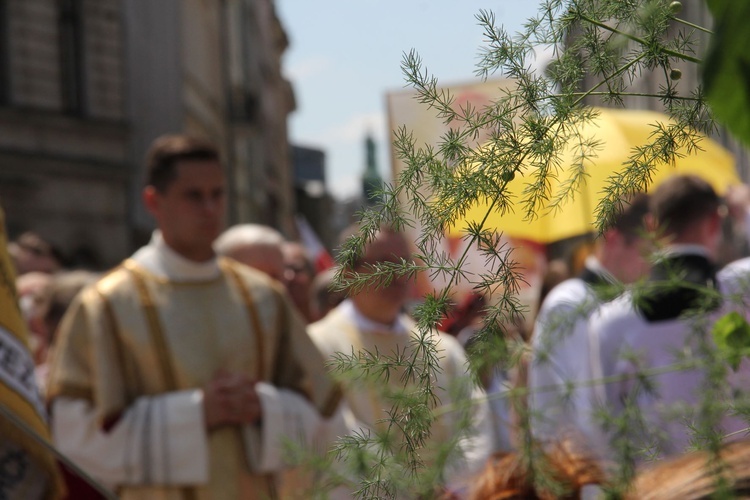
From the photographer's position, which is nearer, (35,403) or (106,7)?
(35,403)

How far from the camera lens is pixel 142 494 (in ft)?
13.5

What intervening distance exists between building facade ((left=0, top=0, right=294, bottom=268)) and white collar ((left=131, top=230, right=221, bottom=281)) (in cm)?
1388

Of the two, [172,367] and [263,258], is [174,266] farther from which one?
[263,258]

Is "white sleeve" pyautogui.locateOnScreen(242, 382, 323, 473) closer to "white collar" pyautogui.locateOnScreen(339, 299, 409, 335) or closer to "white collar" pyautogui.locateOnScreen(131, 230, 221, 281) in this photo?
"white collar" pyautogui.locateOnScreen(131, 230, 221, 281)

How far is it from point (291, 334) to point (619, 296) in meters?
3.36

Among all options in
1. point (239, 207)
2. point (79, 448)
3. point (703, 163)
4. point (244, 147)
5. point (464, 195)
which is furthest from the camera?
point (244, 147)

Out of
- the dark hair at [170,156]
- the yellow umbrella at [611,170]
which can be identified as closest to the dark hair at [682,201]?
the yellow umbrella at [611,170]

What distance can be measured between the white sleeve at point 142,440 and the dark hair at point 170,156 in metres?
0.65

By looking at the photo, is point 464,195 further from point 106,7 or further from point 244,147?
point 244,147

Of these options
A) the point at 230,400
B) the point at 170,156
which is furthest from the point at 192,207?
the point at 230,400

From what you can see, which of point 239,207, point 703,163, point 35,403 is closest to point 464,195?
point 35,403

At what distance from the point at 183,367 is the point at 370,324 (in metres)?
0.81

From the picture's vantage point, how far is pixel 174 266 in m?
4.32

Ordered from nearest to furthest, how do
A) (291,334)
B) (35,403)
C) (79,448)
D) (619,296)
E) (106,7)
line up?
1. (619,296)
2. (35,403)
3. (79,448)
4. (291,334)
5. (106,7)
